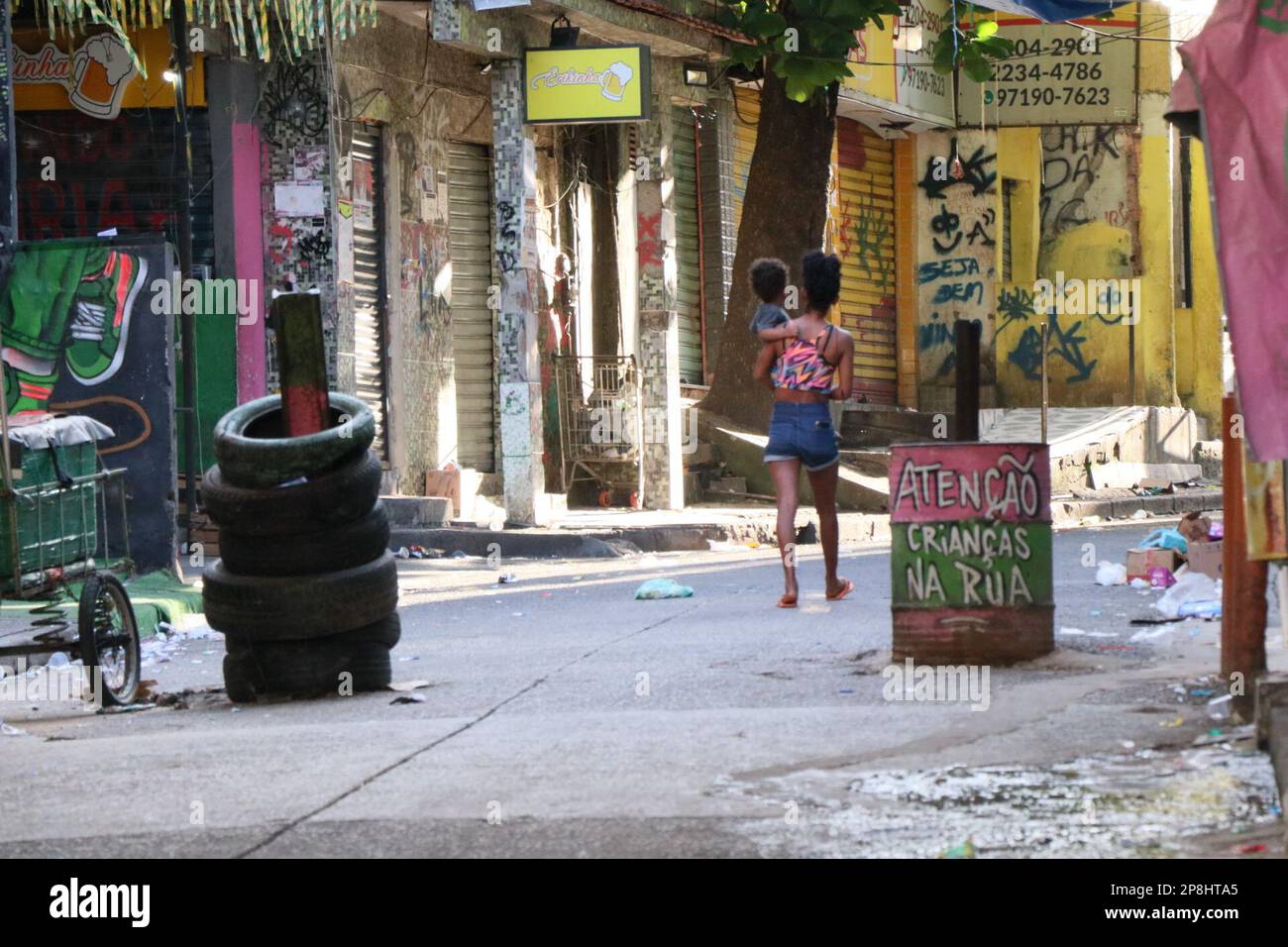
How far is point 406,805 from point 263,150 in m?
12.9

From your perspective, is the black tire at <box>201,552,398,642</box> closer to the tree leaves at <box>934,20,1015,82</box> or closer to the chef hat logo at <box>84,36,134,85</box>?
the chef hat logo at <box>84,36,134,85</box>

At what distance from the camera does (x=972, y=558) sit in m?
8.04

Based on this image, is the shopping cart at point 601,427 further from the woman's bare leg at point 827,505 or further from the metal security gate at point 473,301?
the woman's bare leg at point 827,505

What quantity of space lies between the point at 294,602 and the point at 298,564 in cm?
15

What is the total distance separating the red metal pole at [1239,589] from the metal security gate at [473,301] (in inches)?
579

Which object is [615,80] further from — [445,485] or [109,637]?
[109,637]

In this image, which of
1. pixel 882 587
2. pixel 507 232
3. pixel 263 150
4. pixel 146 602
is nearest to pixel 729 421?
pixel 507 232

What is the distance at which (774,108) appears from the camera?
2312cm

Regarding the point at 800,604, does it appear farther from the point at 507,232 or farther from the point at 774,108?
the point at 774,108

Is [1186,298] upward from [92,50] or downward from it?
downward

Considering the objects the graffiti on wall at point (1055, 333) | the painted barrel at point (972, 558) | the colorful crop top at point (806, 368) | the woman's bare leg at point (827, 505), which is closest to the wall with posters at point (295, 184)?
the colorful crop top at point (806, 368)

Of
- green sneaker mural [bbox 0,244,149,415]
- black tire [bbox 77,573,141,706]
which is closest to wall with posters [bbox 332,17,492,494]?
green sneaker mural [bbox 0,244,149,415]

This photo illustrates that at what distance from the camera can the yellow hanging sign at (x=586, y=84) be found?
60.6 feet

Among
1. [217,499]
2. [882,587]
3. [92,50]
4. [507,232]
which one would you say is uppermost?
[92,50]
